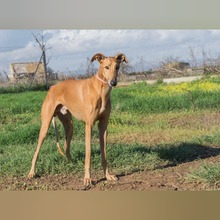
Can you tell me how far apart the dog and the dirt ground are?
10 centimetres

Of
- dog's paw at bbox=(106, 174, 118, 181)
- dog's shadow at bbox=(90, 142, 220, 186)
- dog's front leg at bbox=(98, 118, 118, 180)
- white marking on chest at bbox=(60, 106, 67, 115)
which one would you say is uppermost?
white marking on chest at bbox=(60, 106, 67, 115)

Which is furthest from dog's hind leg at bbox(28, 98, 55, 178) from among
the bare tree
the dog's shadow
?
the bare tree

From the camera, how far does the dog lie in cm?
455

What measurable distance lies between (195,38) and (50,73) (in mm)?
1557

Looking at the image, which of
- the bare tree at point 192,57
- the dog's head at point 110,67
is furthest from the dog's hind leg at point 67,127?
the bare tree at point 192,57

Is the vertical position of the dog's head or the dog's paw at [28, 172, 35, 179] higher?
the dog's head

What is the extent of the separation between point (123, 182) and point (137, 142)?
1.02 metres

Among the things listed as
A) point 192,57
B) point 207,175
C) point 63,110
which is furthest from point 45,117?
point 192,57

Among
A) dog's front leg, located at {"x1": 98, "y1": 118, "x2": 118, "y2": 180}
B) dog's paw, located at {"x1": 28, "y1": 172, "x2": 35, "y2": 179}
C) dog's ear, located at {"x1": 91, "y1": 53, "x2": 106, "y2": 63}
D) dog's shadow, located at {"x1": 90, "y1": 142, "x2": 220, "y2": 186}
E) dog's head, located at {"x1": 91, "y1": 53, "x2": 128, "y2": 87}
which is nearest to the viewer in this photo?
dog's head, located at {"x1": 91, "y1": 53, "x2": 128, "y2": 87}

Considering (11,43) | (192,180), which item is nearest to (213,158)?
(192,180)

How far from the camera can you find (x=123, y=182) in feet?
15.6

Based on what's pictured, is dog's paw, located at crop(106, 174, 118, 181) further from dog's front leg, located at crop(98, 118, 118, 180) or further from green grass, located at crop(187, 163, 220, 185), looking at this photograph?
green grass, located at crop(187, 163, 220, 185)

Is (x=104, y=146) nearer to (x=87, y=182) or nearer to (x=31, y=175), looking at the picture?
(x=87, y=182)

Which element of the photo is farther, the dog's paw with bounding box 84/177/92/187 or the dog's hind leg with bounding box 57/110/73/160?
the dog's hind leg with bounding box 57/110/73/160
